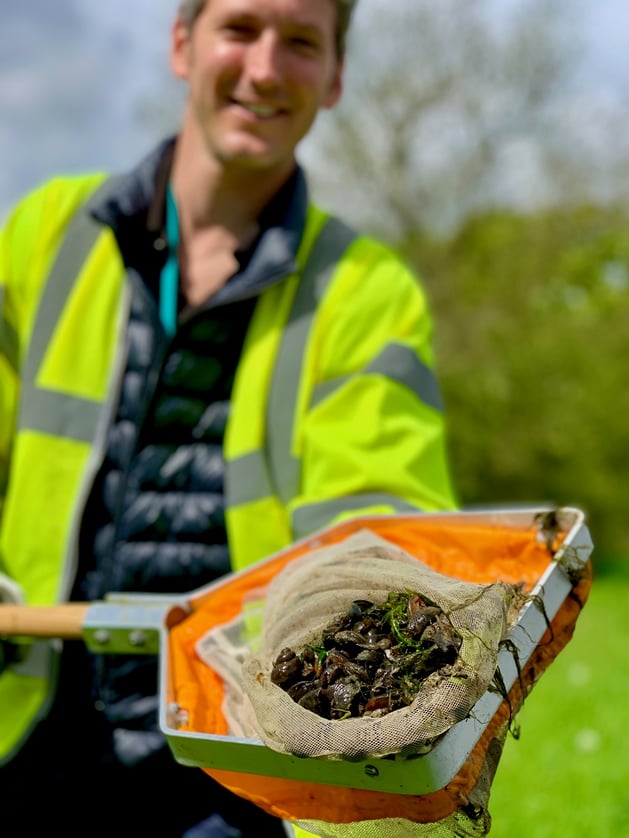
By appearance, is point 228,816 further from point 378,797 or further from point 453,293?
point 453,293

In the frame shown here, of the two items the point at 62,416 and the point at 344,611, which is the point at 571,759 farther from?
the point at 344,611

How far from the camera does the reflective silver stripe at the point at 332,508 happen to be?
87.0 inches

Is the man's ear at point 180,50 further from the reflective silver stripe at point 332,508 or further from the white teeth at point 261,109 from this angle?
the reflective silver stripe at point 332,508

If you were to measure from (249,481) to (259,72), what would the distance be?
981 millimetres

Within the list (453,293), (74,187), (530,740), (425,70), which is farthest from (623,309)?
(74,187)

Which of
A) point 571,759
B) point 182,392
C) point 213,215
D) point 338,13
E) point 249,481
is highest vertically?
point 338,13

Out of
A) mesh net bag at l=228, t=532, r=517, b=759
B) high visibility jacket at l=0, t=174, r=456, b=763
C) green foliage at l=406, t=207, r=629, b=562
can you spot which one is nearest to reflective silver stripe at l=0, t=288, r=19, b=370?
high visibility jacket at l=0, t=174, r=456, b=763

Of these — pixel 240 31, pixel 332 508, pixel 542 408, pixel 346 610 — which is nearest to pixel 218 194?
pixel 240 31

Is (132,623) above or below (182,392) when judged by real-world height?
below

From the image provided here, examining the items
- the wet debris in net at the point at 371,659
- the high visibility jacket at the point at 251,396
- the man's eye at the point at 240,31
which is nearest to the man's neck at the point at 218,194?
the high visibility jacket at the point at 251,396

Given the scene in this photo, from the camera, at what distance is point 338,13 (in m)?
2.63

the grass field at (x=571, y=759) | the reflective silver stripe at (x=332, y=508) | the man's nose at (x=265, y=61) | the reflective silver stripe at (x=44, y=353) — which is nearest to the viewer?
the reflective silver stripe at (x=332, y=508)

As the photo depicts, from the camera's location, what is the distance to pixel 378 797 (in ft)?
4.64

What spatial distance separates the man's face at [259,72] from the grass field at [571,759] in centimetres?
181
